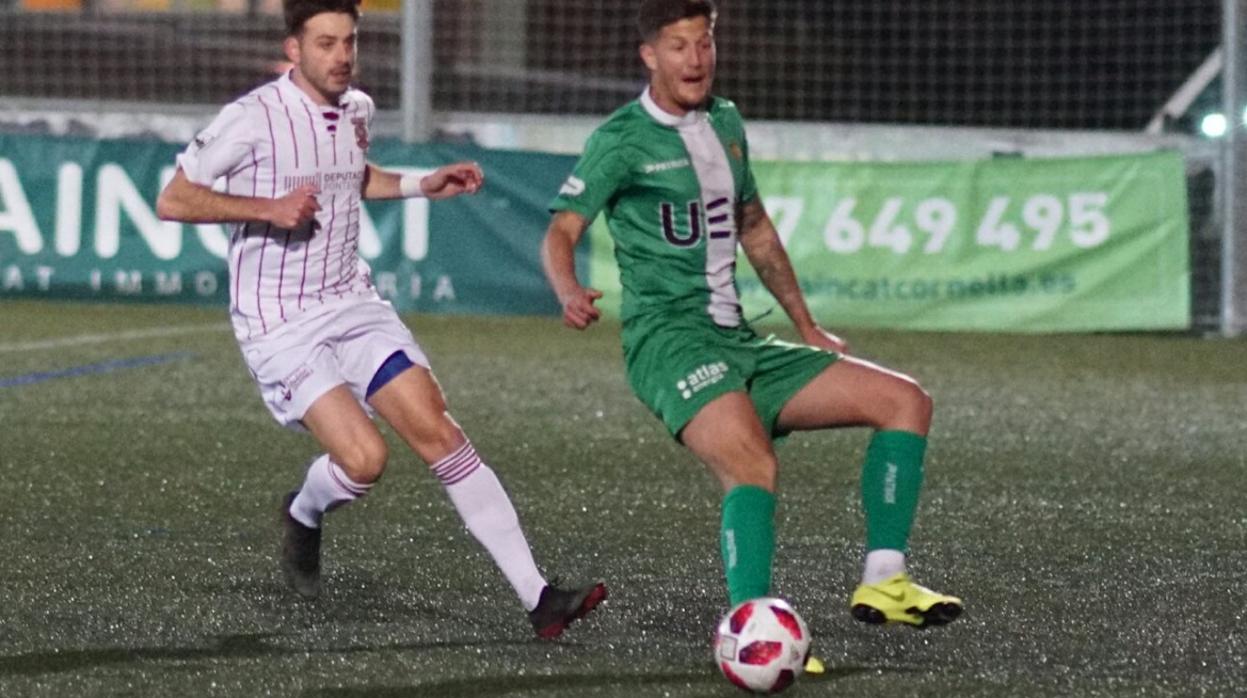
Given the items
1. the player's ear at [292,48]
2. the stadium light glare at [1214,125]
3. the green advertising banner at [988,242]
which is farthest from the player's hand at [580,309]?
the stadium light glare at [1214,125]

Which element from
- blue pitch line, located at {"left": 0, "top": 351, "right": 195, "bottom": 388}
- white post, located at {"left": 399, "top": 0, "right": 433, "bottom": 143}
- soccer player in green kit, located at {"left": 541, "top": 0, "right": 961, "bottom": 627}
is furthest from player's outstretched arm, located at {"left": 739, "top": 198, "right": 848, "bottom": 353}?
white post, located at {"left": 399, "top": 0, "right": 433, "bottom": 143}

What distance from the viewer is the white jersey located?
5270mm

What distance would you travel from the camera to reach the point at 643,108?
16.6 feet

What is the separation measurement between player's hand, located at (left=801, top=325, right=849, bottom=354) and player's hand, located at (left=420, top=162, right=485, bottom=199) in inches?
34.0

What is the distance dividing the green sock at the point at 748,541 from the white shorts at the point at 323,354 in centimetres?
99

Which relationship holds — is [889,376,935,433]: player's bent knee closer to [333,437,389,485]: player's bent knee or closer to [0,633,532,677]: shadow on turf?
[0,633,532,677]: shadow on turf

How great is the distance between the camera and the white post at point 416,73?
1357 cm

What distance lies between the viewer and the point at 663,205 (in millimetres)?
5004

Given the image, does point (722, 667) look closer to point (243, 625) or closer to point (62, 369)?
point (243, 625)

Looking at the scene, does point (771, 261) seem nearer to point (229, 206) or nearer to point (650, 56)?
point (650, 56)

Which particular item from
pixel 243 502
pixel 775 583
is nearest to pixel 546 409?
pixel 243 502

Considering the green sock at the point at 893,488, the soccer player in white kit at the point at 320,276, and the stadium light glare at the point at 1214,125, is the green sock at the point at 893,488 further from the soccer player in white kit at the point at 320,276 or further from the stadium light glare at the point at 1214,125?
the stadium light glare at the point at 1214,125

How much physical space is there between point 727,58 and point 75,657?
14205mm

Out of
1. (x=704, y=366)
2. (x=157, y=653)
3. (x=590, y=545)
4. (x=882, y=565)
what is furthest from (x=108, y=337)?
(x=882, y=565)
